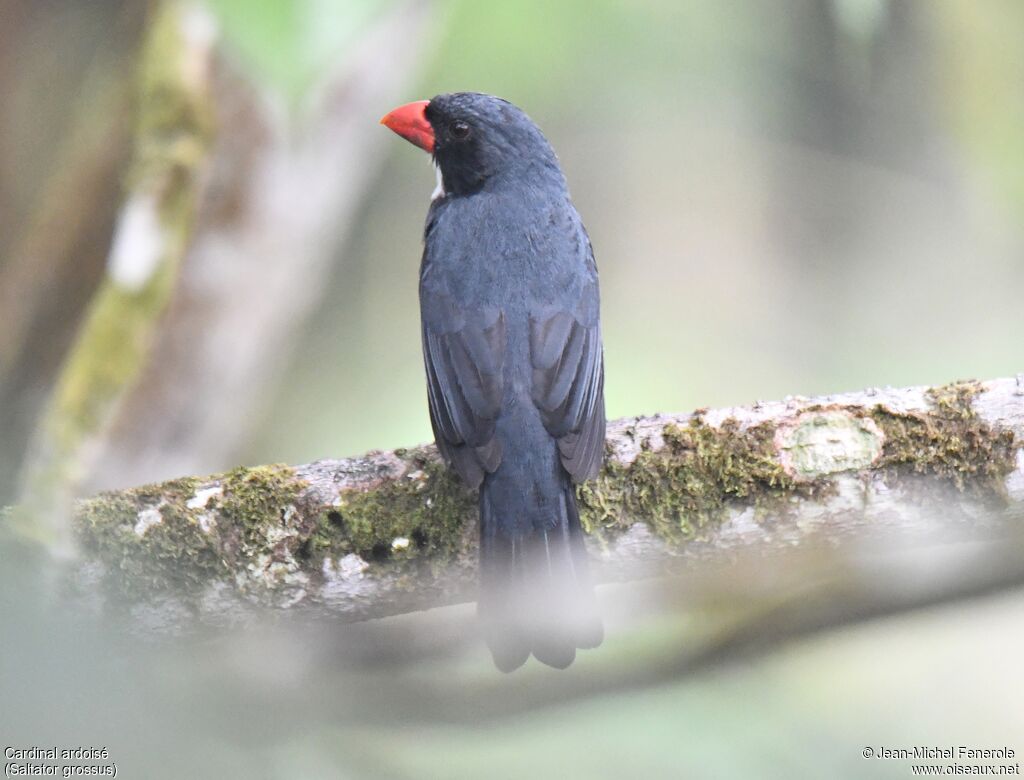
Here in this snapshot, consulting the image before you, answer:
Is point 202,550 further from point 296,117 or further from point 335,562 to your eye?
point 296,117

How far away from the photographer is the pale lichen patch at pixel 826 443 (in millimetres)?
2814

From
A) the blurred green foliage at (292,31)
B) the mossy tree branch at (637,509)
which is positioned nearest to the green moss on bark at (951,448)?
the mossy tree branch at (637,509)

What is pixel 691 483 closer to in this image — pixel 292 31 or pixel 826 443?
pixel 826 443

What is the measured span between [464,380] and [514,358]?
0.16m

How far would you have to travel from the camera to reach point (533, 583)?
280 cm

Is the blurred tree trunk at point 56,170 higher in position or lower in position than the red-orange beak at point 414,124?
higher

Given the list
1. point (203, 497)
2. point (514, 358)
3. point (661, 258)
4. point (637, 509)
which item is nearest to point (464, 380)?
point (514, 358)

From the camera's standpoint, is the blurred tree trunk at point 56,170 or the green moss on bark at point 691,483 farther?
the blurred tree trunk at point 56,170

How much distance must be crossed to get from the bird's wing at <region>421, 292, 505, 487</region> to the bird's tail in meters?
0.13

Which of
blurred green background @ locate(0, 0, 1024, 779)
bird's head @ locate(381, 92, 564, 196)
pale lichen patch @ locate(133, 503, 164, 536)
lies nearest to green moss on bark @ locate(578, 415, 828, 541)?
blurred green background @ locate(0, 0, 1024, 779)

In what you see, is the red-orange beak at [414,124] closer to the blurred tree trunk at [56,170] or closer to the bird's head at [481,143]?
the bird's head at [481,143]

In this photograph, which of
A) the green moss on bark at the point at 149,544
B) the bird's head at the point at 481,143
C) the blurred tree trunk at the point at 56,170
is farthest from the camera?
the blurred tree trunk at the point at 56,170

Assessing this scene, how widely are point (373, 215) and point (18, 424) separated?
112 inches

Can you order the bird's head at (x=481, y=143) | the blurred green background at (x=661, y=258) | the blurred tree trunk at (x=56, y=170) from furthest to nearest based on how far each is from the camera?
1. the blurred tree trunk at (x=56, y=170)
2. the bird's head at (x=481, y=143)
3. the blurred green background at (x=661, y=258)
